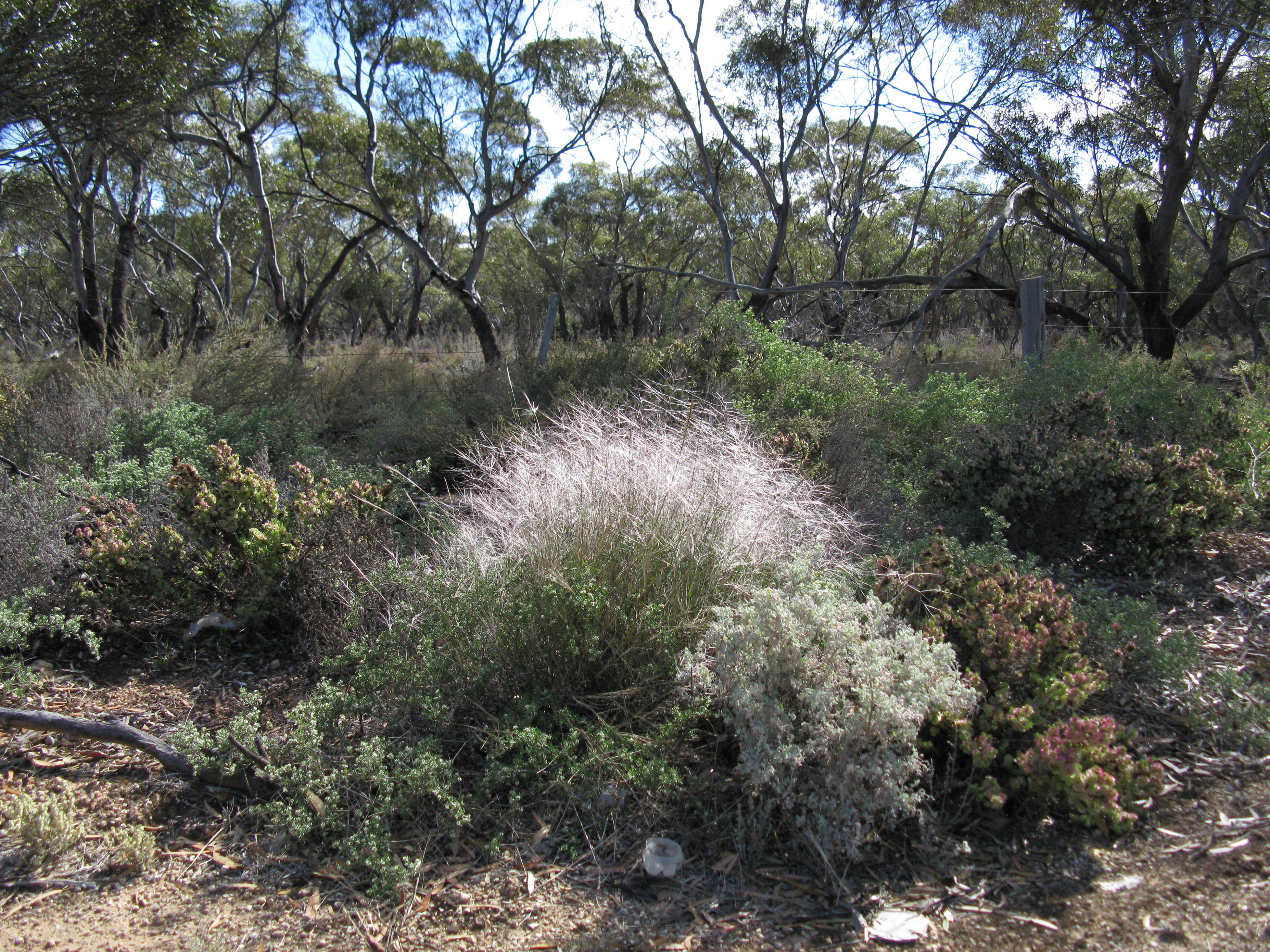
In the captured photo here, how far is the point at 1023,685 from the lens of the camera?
8.08 feet

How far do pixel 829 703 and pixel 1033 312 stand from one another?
564 centimetres

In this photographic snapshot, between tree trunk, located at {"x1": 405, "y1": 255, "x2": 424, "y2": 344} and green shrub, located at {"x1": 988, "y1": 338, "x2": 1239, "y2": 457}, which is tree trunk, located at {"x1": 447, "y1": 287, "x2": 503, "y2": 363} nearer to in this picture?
green shrub, located at {"x1": 988, "y1": 338, "x2": 1239, "y2": 457}

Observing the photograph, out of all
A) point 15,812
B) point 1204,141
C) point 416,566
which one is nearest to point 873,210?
point 1204,141

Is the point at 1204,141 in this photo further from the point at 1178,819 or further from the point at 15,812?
the point at 15,812

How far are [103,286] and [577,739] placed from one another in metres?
26.6

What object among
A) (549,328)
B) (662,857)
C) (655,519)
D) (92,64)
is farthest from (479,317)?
(662,857)

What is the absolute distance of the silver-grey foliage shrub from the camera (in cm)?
209

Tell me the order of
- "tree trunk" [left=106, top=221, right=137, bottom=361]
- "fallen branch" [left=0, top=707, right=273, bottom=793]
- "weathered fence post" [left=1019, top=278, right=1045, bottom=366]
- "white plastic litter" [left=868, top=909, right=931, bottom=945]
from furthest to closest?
"tree trunk" [left=106, top=221, right=137, bottom=361], "weathered fence post" [left=1019, top=278, right=1045, bottom=366], "fallen branch" [left=0, top=707, right=273, bottom=793], "white plastic litter" [left=868, top=909, right=931, bottom=945]

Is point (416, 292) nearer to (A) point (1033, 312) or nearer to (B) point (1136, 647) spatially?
(A) point (1033, 312)

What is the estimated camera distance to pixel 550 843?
2260 millimetres

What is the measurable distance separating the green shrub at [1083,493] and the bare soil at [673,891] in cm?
138

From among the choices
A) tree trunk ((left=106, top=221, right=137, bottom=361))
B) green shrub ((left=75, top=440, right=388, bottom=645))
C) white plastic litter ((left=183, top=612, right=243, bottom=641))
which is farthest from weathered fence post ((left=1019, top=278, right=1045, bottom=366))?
tree trunk ((left=106, top=221, right=137, bottom=361))

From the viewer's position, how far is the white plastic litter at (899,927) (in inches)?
73.0

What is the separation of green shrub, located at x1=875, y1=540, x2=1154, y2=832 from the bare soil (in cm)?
18
